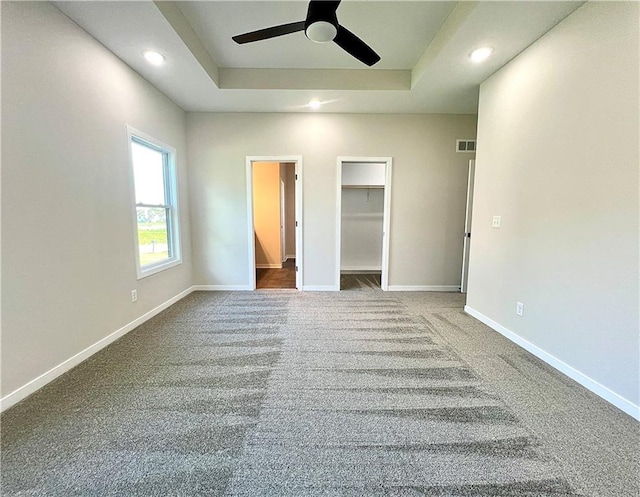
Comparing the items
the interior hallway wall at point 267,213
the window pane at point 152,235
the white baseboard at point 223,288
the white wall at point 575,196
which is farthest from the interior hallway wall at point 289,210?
the white wall at point 575,196

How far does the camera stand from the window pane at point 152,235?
3.07 m

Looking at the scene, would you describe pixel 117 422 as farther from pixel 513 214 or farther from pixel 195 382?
pixel 513 214

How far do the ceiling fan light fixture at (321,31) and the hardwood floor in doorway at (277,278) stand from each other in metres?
3.49

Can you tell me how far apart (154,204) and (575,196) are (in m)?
4.14

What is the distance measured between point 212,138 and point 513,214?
13.0 feet

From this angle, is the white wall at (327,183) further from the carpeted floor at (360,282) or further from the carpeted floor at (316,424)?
the carpeted floor at (316,424)

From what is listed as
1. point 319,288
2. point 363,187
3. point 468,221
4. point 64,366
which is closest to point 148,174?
point 64,366

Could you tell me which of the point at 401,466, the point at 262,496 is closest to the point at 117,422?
the point at 262,496

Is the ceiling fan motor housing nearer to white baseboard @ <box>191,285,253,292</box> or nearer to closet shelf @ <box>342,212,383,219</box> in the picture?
white baseboard @ <box>191,285,253,292</box>

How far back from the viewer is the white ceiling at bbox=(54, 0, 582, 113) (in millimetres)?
2033

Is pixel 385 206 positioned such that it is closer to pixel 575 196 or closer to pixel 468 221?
pixel 468 221

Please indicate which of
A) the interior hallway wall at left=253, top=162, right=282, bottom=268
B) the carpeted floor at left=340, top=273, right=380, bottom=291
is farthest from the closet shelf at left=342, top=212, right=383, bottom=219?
the interior hallway wall at left=253, top=162, right=282, bottom=268

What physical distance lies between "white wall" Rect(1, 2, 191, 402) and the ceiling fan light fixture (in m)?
1.82

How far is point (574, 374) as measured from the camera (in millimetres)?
1959
